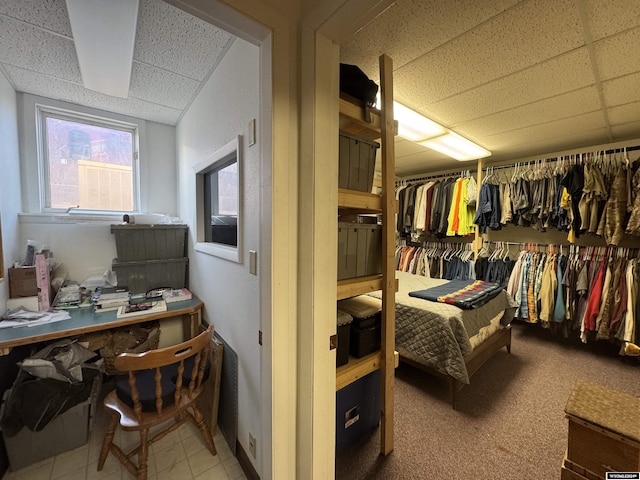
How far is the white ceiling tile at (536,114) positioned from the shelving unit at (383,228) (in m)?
1.54

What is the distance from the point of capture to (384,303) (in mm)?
1393

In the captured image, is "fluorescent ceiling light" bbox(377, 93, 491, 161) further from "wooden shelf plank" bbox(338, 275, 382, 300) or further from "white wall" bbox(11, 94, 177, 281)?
"white wall" bbox(11, 94, 177, 281)

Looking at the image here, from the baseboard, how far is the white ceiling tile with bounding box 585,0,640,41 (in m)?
2.74

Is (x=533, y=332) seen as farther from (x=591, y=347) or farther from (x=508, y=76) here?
(x=508, y=76)

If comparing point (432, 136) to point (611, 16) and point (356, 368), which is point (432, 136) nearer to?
point (611, 16)

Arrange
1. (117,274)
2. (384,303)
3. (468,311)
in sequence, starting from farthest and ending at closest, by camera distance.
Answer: (117,274) → (468,311) → (384,303)

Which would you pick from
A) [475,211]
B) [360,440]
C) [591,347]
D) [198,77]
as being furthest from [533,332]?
[198,77]

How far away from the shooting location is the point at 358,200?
1.26 meters

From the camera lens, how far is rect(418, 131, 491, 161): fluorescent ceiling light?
282cm

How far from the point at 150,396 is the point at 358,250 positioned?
4.44 ft

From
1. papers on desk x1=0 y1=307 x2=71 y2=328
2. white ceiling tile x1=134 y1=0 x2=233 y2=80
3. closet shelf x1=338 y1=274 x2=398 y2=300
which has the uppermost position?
white ceiling tile x1=134 y1=0 x2=233 y2=80

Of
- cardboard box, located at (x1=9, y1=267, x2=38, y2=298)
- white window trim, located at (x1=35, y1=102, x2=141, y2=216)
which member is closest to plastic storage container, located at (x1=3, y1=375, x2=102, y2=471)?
cardboard box, located at (x1=9, y1=267, x2=38, y2=298)

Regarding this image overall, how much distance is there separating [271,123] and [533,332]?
13.6 feet

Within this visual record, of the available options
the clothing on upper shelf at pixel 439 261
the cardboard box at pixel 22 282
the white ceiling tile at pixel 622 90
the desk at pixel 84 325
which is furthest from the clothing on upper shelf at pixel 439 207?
the cardboard box at pixel 22 282
